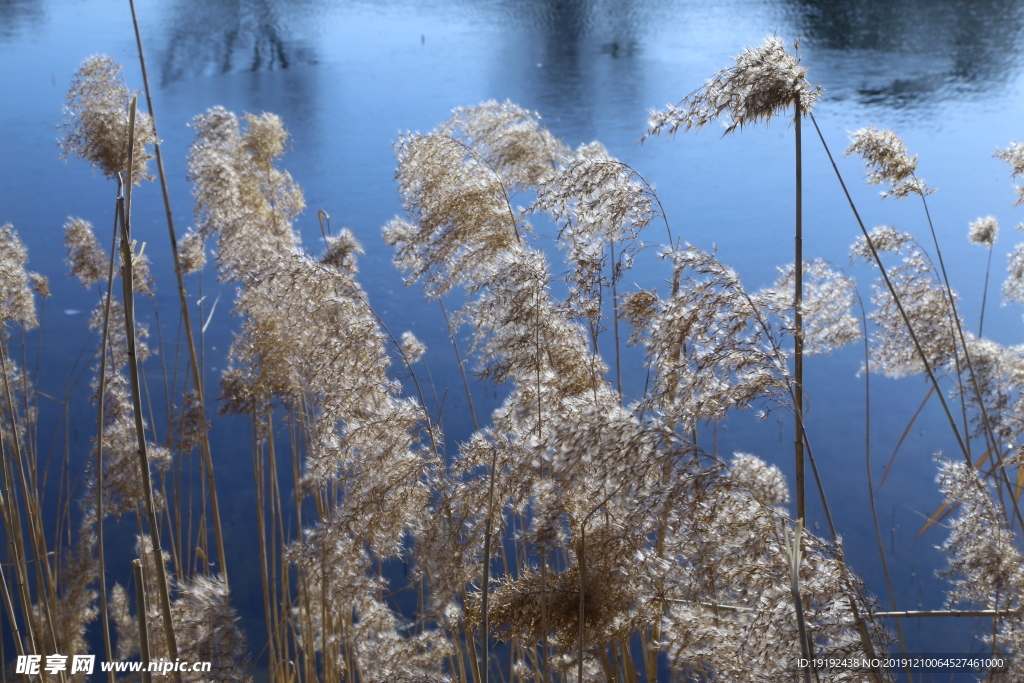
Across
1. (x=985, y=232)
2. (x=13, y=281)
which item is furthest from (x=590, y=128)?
(x=13, y=281)

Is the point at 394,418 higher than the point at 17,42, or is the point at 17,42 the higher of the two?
the point at 17,42

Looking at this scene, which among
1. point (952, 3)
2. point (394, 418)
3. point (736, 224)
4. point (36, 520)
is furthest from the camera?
point (952, 3)

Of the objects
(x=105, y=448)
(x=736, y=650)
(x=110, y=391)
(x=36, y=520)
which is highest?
(x=110, y=391)

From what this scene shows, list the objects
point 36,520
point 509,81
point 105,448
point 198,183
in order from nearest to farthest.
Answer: point 36,520
point 105,448
point 198,183
point 509,81

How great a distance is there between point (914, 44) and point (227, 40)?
25.0ft

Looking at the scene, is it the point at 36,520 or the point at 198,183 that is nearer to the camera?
the point at 36,520

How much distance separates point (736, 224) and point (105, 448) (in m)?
4.16

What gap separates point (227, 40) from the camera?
8539mm

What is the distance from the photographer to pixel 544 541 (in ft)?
3.69

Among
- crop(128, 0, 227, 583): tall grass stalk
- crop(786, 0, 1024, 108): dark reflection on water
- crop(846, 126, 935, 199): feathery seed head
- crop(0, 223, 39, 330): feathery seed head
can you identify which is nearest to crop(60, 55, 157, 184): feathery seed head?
crop(128, 0, 227, 583): tall grass stalk

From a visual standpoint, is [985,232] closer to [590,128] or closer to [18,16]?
[590,128]

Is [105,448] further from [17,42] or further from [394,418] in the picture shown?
[17,42]

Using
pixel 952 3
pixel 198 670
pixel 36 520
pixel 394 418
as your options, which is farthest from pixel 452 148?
pixel 952 3

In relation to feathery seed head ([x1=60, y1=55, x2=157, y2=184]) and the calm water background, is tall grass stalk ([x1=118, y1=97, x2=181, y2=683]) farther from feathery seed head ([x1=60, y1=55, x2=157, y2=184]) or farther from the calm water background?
the calm water background
